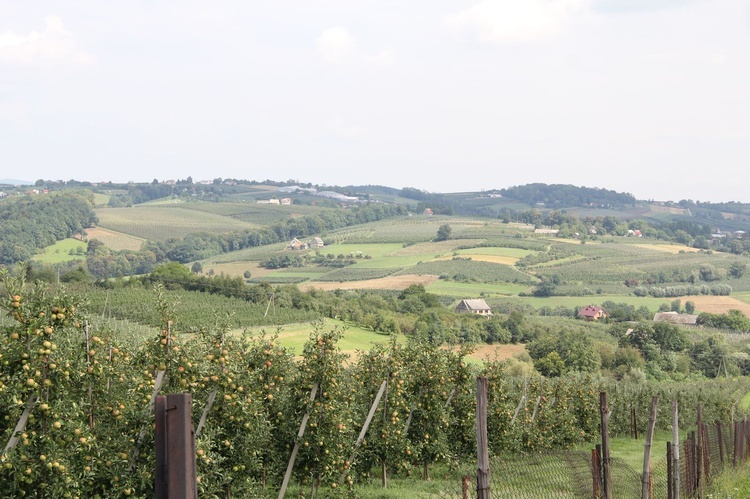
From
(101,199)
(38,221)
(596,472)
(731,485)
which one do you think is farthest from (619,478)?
(101,199)

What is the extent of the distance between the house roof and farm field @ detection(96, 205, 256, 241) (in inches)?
2623

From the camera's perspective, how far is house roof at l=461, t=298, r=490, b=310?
9916 centimetres

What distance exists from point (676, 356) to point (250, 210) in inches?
4977

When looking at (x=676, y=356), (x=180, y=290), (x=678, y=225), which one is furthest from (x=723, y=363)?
(x=678, y=225)

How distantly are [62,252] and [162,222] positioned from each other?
4243cm

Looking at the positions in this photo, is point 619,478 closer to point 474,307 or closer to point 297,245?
point 474,307

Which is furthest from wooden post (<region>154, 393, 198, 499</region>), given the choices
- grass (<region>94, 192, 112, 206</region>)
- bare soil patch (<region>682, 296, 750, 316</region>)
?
grass (<region>94, 192, 112, 206</region>)

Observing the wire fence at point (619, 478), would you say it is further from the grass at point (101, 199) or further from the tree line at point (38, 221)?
the grass at point (101, 199)

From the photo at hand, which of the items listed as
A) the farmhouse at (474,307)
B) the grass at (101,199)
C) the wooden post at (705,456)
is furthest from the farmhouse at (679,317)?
the grass at (101,199)

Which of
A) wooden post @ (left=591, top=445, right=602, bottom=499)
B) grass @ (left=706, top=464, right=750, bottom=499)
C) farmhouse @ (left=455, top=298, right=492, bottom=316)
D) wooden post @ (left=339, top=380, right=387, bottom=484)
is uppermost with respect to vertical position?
wooden post @ (left=591, top=445, right=602, bottom=499)

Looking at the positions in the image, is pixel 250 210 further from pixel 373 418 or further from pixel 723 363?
pixel 373 418

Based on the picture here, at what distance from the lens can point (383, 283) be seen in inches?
4555

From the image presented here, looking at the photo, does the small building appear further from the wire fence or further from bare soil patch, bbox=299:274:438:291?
the wire fence

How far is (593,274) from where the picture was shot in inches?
5089
